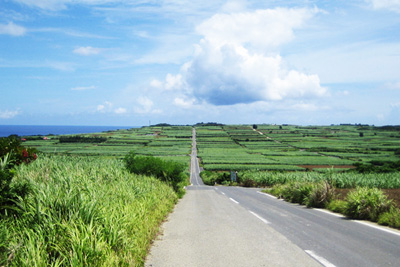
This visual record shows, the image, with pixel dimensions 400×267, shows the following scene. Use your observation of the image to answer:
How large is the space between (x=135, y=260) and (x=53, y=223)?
5.05 ft

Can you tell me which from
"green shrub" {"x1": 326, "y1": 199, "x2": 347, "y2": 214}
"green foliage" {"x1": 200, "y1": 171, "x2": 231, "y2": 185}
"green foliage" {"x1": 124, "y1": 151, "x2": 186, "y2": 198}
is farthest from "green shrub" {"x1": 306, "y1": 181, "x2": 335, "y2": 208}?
"green foliage" {"x1": 200, "y1": 171, "x2": 231, "y2": 185}

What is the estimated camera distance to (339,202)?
12.8 m

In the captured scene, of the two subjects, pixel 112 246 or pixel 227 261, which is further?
pixel 227 261

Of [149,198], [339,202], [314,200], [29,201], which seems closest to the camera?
[29,201]

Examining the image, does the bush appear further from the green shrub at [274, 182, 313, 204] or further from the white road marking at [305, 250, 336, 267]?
the white road marking at [305, 250, 336, 267]

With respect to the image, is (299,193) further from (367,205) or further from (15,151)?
(15,151)

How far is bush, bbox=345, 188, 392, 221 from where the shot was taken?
34.2 feet

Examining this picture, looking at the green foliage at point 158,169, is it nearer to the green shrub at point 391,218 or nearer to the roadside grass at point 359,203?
the roadside grass at point 359,203

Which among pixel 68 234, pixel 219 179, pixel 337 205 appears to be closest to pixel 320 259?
pixel 68 234

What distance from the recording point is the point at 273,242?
7.25 meters

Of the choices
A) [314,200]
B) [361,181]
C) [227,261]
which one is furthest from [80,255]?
[361,181]

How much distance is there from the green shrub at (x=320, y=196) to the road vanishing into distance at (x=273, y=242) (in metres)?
3.41

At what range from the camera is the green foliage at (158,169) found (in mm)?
18734

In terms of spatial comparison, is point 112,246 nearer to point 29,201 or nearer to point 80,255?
point 80,255
